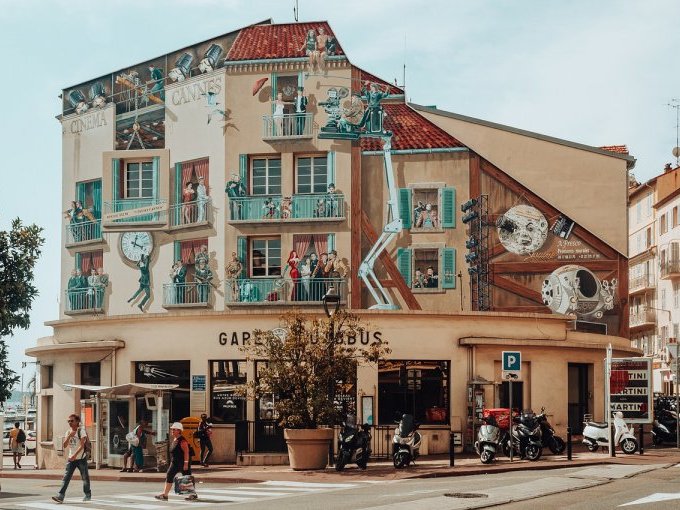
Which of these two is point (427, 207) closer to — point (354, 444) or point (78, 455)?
point (354, 444)

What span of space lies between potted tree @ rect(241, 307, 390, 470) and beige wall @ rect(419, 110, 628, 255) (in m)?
14.6

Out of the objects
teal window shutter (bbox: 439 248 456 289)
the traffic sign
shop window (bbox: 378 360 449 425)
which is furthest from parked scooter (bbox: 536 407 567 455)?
teal window shutter (bbox: 439 248 456 289)

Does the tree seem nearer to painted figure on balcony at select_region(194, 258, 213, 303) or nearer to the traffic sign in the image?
painted figure on balcony at select_region(194, 258, 213, 303)

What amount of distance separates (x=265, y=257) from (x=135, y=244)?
576 centimetres

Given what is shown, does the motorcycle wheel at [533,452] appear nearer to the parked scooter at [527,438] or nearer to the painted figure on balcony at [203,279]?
the parked scooter at [527,438]

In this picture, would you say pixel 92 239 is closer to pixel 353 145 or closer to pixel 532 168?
pixel 353 145

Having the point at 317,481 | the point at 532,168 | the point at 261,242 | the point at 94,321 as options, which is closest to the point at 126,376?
the point at 94,321

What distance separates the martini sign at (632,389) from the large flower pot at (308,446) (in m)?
8.42

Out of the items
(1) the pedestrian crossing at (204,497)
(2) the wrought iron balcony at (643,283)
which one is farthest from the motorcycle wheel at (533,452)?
(2) the wrought iron balcony at (643,283)

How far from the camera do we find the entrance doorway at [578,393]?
3806 cm

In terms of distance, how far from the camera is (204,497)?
23.8 metres

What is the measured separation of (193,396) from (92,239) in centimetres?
1361

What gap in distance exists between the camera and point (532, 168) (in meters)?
43.3

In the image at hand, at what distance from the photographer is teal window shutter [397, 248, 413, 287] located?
4303 cm
